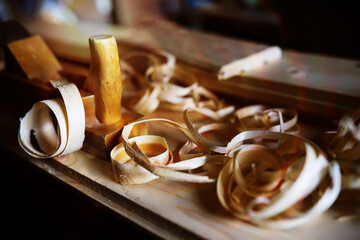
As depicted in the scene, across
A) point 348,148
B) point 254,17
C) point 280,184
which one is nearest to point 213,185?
point 280,184

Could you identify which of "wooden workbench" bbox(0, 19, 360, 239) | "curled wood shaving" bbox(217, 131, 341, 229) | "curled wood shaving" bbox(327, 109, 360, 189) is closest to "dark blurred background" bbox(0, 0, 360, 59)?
"wooden workbench" bbox(0, 19, 360, 239)

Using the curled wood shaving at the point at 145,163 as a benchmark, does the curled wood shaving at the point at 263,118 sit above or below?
below

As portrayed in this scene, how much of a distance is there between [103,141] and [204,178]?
0.26 m

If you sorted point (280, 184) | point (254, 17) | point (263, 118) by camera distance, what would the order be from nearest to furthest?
point (280, 184) < point (263, 118) < point (254, 17)

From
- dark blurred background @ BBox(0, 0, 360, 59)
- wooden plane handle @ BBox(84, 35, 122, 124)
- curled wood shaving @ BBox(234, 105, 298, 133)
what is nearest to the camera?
wooden plane handle @ BBox(84, 35, 122, 124)

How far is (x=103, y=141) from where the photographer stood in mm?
791

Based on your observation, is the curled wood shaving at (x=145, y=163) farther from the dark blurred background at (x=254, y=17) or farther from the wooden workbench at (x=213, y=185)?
the dark blurred background at (x=254, y=17)

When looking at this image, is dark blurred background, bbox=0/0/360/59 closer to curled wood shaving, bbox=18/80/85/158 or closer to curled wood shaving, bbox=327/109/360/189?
curled wood shaving, bbox=327/109/360/189

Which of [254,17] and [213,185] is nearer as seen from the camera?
[213,185]

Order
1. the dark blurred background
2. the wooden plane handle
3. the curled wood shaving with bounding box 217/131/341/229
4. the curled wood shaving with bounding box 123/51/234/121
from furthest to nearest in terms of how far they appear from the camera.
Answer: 1. the dark blurred background
2. the curled wood shaving with bounding box 123/51/234/121
3. the wooden plane handle
4. the curled wood shaving with bounding box 217/131/341/229

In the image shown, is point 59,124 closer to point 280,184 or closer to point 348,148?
point 280,184

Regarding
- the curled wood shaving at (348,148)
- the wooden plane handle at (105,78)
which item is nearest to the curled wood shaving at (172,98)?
the wooden plane handle at (105,78)

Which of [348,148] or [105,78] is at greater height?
[105,78]

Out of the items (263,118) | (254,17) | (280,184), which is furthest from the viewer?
(254,17)
